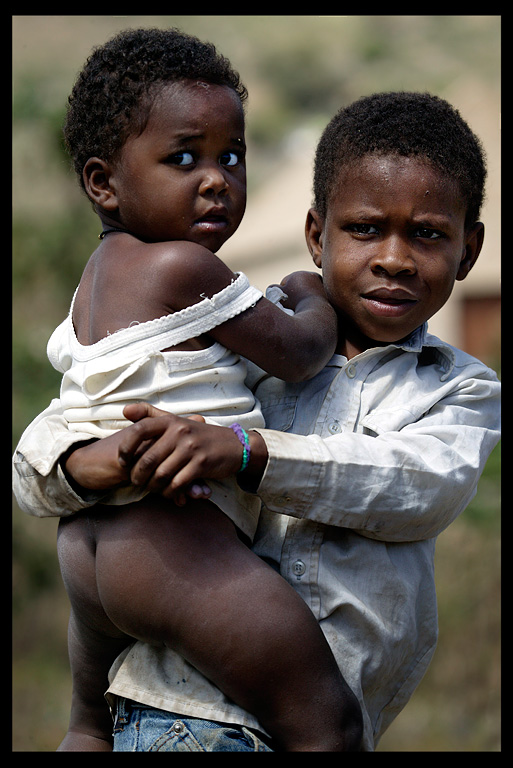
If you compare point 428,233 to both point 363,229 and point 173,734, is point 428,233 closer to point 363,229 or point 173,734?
point 363,229

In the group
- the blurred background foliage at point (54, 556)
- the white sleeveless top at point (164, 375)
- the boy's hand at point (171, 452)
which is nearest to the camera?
the boy's hand at point (171, 452)

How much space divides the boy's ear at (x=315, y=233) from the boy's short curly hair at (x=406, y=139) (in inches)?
1.0

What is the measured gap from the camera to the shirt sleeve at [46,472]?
1.81 m

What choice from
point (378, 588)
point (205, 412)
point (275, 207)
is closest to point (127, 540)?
point (205, 412)

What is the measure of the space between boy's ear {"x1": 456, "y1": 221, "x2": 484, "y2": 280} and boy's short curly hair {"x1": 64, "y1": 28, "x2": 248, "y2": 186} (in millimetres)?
664

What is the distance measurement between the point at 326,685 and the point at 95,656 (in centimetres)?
56

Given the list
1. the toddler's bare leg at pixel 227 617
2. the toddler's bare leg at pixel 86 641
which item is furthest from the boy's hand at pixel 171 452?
the toddler's bare leg at pixel 86 641

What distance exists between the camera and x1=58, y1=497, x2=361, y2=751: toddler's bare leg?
172cm

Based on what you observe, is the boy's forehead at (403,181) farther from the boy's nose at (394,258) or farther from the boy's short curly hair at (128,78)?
the boy's short curly hair at (128,78)

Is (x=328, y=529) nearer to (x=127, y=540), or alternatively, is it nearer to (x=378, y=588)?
(x=378, y=588)

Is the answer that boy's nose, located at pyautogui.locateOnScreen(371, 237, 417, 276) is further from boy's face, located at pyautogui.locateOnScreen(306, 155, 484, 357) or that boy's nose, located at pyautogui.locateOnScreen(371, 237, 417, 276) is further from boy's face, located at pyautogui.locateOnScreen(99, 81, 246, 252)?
boy's face, located at pyautogui.locateOnScreen(99, 81, 246, 252)

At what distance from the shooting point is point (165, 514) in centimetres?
178

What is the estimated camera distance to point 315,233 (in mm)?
2291

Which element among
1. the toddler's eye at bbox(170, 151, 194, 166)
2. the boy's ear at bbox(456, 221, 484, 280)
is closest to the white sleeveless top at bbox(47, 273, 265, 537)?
the toddler's eye at bbox(170, 151, 194, 166)
